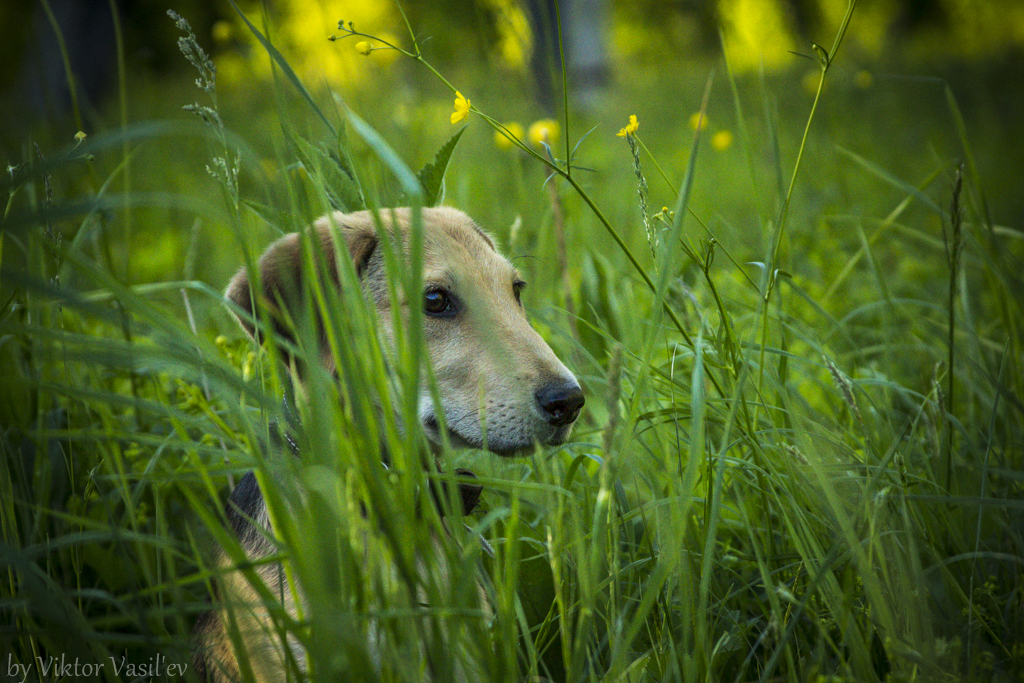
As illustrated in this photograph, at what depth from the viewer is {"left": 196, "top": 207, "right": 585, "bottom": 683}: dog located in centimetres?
174

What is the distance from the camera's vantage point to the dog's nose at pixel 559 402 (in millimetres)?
1857

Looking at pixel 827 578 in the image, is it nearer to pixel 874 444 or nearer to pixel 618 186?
pixel 874 444

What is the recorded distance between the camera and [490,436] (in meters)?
1.89

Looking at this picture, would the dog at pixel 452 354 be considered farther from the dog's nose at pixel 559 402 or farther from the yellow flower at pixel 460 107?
the yellow flower at pixel 460 107

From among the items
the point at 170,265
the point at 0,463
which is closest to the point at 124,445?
the point at 0,463

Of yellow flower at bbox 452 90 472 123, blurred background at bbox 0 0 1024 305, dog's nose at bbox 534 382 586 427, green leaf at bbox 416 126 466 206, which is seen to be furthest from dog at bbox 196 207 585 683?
blurred background at bbox 0 0 1024 305

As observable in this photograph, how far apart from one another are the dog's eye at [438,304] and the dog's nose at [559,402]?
0.51m

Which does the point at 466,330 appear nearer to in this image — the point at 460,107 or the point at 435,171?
the point at 435,171

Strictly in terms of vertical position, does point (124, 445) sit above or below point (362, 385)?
below

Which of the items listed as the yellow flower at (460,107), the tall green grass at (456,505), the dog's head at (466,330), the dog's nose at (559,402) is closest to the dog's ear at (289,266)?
the dog's head at (466,330)

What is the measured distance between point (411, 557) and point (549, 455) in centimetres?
84

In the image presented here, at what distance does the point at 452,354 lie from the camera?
6.72 ft

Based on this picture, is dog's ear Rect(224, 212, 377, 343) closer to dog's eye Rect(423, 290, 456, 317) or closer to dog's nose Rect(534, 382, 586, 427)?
dog's eye Rect(423, 290, 456, 317)

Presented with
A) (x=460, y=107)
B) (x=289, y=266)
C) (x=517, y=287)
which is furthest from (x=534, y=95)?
(x=289, y=266)
